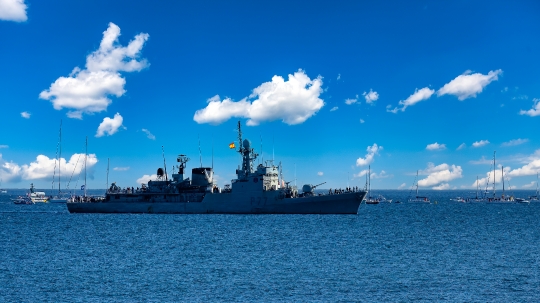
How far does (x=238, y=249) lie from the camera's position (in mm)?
44375

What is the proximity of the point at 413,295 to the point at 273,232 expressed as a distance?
30619 millimetres

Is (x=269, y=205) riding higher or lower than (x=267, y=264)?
higher

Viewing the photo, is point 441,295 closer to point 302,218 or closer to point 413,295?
point 413,295

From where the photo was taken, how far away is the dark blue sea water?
27.8m

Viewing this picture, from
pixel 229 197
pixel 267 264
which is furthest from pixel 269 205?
pixel 267 264

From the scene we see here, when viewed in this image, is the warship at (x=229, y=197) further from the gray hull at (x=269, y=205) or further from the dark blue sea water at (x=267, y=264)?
the dark blue sea water at (x=267, y=264)

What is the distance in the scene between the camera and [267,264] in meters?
36.6

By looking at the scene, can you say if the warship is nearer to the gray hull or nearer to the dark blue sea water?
the gray hull

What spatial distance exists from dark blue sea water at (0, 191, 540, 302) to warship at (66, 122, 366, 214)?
46.8ft

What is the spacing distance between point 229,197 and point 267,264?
140ft

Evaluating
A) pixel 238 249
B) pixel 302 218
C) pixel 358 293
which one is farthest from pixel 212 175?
pixel 358 293

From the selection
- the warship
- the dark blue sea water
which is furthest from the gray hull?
the dark blue sea water

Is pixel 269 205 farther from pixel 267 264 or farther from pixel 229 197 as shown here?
pixel 267 264

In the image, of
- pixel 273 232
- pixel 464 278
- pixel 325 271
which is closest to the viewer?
pixel 464 278
